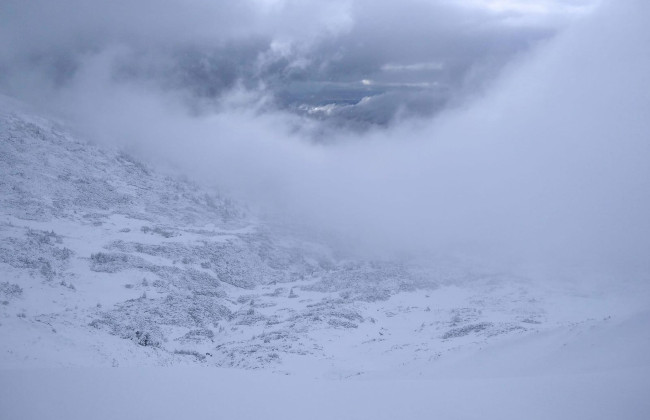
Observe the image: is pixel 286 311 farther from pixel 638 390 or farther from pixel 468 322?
pixel 638 390

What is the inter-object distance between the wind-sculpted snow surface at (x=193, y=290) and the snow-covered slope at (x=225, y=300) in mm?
201

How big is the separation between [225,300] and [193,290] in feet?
12.5

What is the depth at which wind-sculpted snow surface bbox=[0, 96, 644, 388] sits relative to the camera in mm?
27750

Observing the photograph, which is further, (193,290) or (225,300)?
(225,300)

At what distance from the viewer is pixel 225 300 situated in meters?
46.9

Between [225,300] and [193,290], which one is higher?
[193,290]

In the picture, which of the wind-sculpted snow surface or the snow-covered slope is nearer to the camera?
the snow-covered slope

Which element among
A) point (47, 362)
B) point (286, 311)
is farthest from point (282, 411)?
point (286, 311)

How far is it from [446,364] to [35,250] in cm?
3901

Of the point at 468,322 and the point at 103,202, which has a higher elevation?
the point at 103,202

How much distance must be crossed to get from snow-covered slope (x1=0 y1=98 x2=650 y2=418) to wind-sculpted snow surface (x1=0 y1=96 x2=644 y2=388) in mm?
201

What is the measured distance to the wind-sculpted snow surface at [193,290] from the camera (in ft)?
91.0

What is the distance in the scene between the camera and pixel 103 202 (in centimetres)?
6216

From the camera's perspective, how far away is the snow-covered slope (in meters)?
19.3
